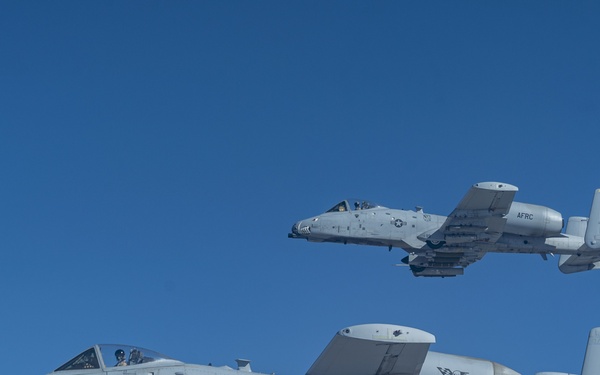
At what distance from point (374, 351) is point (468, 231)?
26.8 metres

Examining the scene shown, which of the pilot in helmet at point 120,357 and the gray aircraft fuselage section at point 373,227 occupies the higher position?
the gray aircraft fuselage section at point 373,227

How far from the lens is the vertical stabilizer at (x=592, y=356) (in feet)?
93.6

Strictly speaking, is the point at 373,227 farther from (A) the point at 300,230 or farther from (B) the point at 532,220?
(B) the point at 532,220

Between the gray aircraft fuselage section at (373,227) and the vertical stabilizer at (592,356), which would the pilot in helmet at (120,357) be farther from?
the gray aircraft fuselage section at (373,227)

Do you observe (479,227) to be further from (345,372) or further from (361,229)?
(345,372)

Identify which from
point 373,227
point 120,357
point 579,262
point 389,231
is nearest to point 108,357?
point 120,357

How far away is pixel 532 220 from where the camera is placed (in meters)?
47.5

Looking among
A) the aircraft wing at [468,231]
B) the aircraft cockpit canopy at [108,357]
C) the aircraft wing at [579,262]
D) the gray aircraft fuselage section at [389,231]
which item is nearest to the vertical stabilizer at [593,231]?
the aircraft wing at [579,262]

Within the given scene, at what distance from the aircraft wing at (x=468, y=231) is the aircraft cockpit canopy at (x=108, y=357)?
2557cm

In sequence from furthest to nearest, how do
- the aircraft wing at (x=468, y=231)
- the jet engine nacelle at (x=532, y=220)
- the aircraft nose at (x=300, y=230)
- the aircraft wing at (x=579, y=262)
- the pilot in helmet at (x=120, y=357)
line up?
the aircraft wing at (x=579, y=262)
the aircraft nose at (x=300, y=230)
the jet engine nacelle at (x=532, y=220)
the aircraft wing at (x=468, y=231)
the pilot in helmet at (x=120, y=357)

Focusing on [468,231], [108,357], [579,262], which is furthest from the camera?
[579,262]

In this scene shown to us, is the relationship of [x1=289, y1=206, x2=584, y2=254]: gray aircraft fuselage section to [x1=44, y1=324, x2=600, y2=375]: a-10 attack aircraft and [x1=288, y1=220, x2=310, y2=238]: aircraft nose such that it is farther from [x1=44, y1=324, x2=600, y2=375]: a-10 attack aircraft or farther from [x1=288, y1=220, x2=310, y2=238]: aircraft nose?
[x1=44, y1=324, x2=600, y2=375]: a-10 attack aircraft

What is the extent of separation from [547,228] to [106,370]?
31650mm

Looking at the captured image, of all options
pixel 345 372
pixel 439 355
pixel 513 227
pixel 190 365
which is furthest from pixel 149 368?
pixel 513 227
